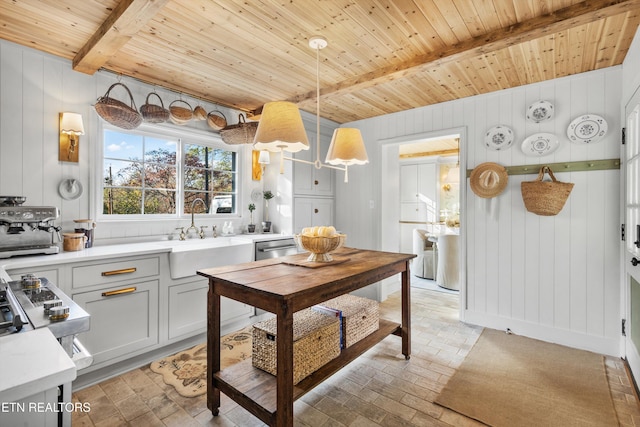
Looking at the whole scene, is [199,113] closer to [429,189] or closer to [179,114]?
[179,114]

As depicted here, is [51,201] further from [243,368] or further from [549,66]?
[549,66]

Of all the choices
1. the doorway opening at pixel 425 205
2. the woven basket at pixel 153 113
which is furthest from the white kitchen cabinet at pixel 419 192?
the woven basket at pixel 153 113

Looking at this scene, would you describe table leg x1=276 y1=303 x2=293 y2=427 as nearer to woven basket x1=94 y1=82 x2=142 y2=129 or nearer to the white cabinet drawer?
the white cabinet drawer

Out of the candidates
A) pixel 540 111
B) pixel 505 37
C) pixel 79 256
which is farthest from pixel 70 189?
pixel 540 111

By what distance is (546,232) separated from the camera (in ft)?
9.85

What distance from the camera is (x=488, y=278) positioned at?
3326mm

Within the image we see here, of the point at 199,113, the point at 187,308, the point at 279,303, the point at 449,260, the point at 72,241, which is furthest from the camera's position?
the point at 449,260

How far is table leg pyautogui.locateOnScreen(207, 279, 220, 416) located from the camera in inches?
73.1

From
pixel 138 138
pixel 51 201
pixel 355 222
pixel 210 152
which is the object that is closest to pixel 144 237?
pixel 51 201

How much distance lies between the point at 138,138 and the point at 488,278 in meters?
3.87

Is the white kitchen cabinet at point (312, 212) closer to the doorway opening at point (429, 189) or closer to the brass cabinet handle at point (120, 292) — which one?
the brass cabinet handle at point (120, 292)

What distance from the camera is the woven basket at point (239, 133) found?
3.23 m

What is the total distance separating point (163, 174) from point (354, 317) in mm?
2439

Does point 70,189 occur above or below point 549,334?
above
